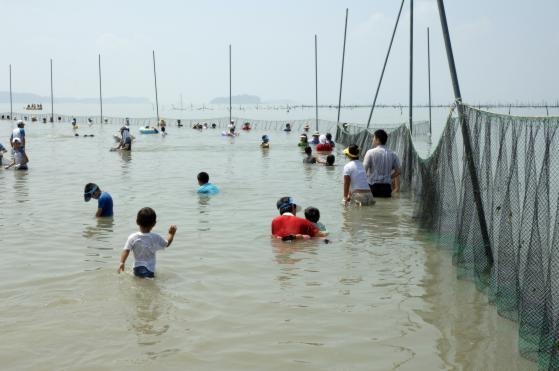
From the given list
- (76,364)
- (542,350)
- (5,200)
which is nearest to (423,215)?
(542,350)

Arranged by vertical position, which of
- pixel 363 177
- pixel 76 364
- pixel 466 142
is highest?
pixel 466 142

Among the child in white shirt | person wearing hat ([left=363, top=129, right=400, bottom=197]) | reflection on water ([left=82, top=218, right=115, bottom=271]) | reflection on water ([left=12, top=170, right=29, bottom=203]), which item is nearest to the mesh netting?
person wearing hat ([left=363, top=129, right=400, bottom=197])

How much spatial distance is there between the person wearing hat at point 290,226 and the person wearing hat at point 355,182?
2.82 metres

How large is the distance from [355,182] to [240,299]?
672 centimetres

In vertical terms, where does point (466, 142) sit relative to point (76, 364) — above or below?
above

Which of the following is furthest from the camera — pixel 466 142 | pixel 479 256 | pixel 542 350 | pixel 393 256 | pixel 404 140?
pixel 404 140

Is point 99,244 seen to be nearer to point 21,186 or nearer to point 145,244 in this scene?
point 145,244

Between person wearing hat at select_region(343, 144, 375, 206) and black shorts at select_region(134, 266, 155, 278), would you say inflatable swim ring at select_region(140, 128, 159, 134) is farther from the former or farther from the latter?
black shorts at select_region(134, 266, 155, 278)

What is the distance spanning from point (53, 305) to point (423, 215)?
6949mm

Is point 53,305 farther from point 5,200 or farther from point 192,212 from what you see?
point 5,200

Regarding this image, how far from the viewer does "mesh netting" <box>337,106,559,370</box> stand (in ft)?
19.0

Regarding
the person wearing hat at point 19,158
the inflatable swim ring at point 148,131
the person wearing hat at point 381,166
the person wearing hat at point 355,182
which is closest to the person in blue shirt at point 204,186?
the person wearing hat at point 355,182

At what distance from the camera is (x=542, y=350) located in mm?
5449

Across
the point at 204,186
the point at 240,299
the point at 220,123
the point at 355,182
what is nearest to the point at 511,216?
the point at 240,299
